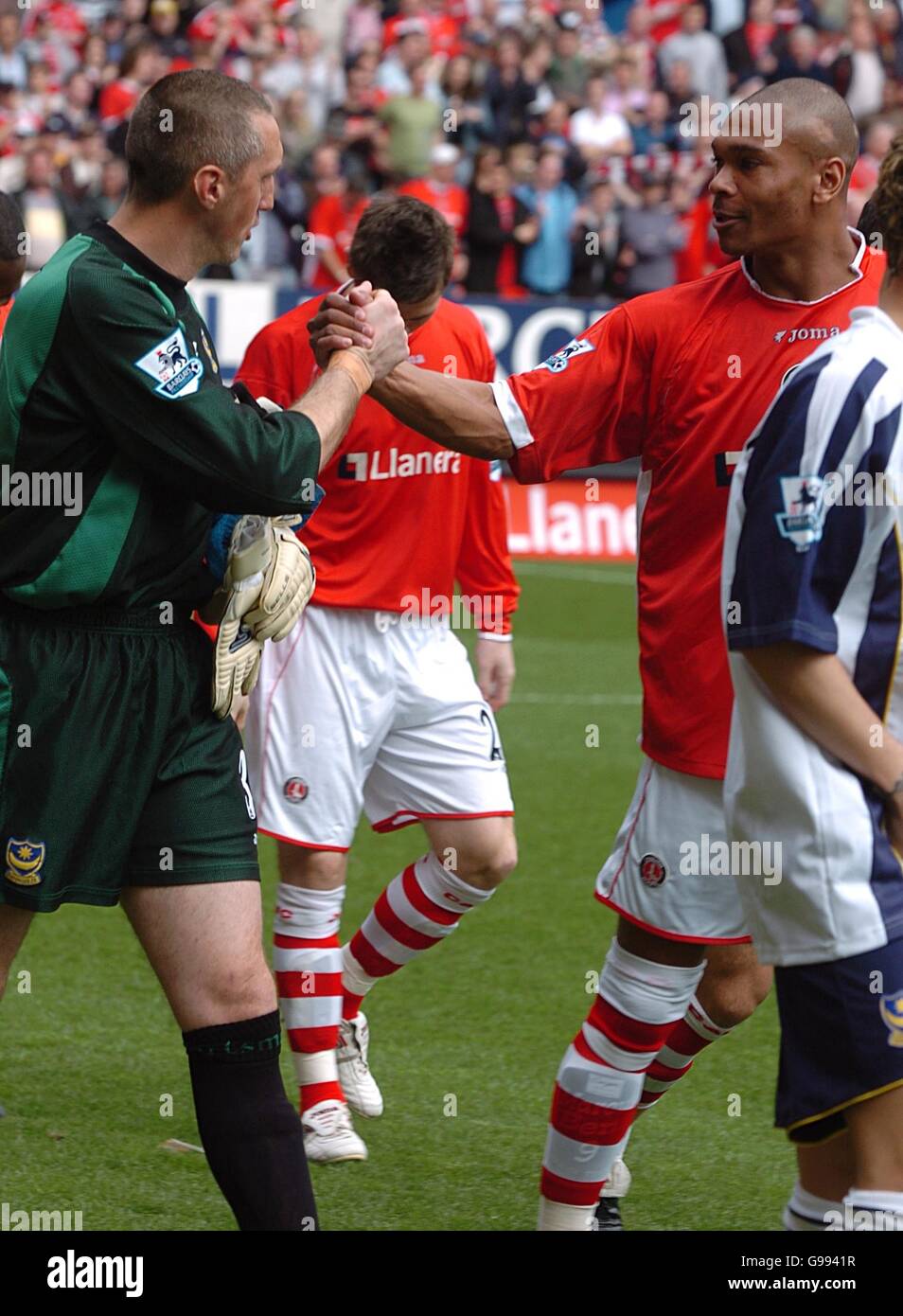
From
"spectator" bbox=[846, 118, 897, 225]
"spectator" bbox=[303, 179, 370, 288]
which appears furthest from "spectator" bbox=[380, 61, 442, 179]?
"spectator" bbox=[846, 118, 897, 225]

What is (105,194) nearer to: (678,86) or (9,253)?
(678,86)

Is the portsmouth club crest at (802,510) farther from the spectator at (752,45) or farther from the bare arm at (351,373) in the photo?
the spectator at (752,45)

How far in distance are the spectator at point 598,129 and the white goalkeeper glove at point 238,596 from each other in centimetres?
1590

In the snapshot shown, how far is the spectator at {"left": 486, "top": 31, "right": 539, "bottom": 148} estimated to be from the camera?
19141mm

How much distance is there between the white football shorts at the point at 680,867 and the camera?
13.2 feet

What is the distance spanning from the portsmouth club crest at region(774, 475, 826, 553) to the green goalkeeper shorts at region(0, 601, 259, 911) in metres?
1.22

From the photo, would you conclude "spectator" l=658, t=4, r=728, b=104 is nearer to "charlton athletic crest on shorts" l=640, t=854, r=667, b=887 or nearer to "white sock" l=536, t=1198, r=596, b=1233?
"charlton athletic crest on shorts" l=640, t=854, r=667, b=887

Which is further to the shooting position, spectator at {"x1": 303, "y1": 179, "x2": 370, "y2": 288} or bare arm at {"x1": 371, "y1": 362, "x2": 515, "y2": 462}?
spectator at {"x1": 303, "y1": 179, "x2": 370, "y2": 288}

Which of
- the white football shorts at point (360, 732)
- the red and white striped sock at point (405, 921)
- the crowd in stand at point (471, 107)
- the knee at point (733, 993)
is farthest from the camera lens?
the crowd in stand at point (471, 107)

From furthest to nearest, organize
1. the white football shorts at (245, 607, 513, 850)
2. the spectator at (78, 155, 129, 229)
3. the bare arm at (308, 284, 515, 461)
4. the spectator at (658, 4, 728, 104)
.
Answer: the spectator at (658, 4, 728, 104) → the spectator at (78, 155, 129, 229) → the white football shorts at (245, 607, 513, 850) → the bare arm at (308, 284, 515, 461)

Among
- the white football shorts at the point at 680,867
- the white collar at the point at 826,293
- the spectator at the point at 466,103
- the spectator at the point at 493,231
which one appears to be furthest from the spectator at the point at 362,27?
the white football shorts at the point at 680,867

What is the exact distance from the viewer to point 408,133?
17922 millimetres

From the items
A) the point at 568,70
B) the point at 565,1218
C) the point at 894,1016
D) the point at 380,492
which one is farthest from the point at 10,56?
the point at 894,1016

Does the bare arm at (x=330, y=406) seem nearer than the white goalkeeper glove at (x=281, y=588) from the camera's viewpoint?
Yes
